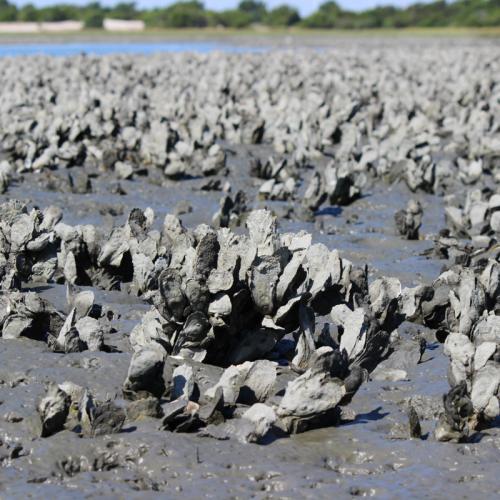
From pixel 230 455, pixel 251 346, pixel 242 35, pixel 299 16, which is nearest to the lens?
pixel 230 455

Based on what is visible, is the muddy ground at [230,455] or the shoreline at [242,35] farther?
the shoreline at [242,35]

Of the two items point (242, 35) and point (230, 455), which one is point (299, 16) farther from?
point (230, 455)

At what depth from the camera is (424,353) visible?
430cm

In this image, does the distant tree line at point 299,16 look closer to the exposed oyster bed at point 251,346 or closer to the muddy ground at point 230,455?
the exposed oyster bed at point 251,346

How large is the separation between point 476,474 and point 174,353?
1.34 meters

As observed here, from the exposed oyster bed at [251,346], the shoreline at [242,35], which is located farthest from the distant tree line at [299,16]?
the exposed oyster bed at [251,346]

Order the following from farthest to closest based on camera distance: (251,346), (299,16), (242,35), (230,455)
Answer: (299,16) → (242,35) → (251,346) → (230,455)

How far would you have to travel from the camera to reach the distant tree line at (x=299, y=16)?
77.2m

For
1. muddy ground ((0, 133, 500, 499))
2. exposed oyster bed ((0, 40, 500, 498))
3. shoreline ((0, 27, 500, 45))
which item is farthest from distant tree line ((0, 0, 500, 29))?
muddy ground ((0, 133, 500, 499))

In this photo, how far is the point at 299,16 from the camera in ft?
278

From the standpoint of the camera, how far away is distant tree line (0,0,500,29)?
77.2 m

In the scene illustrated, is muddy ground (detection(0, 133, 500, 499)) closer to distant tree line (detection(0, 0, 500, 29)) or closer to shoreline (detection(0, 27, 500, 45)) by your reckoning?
shoreline (detection(0, 27, 500, 45))

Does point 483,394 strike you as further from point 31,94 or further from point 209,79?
point 209,79

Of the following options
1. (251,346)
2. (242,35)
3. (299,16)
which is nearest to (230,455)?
(251,346)
